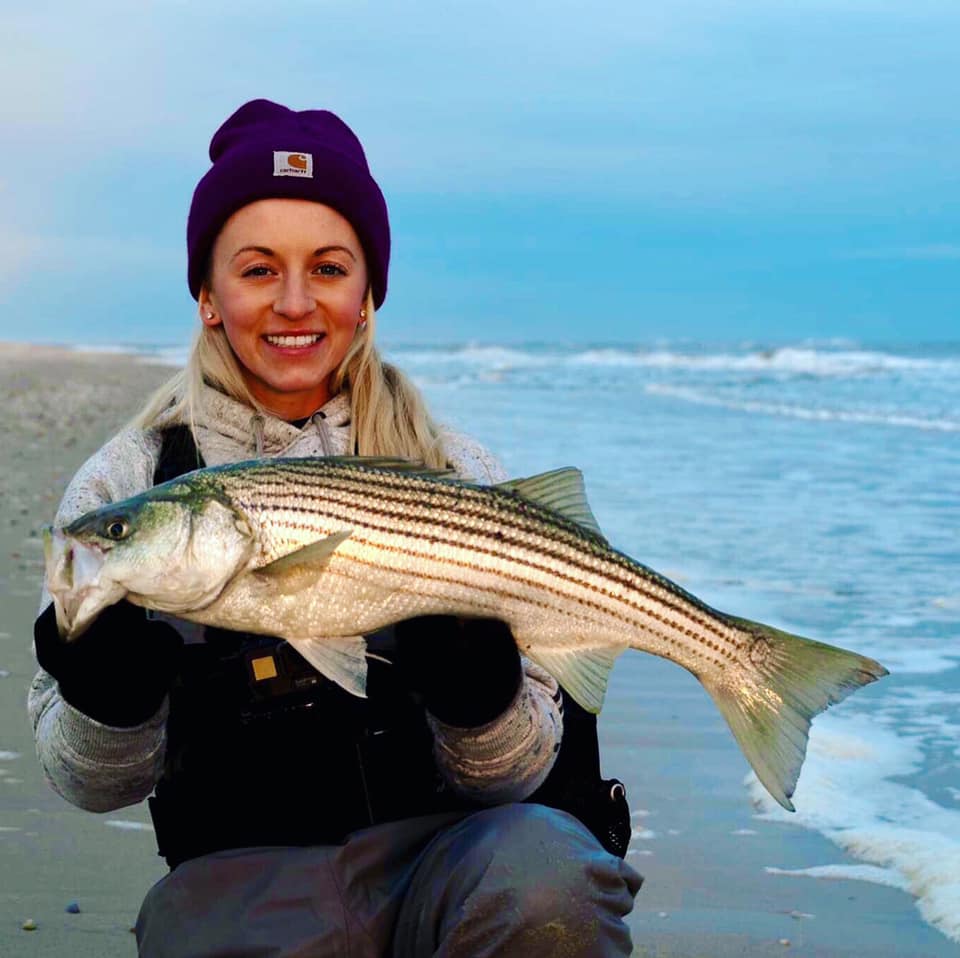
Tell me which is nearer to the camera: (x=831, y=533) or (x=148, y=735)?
(x=148, y=735)

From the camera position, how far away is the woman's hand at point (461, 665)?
3.08 metres

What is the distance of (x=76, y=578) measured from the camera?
111 inches

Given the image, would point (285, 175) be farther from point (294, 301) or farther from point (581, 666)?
point (581, 666)

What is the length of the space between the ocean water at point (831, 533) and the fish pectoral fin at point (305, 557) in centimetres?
164

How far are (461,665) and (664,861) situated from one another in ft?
6.36

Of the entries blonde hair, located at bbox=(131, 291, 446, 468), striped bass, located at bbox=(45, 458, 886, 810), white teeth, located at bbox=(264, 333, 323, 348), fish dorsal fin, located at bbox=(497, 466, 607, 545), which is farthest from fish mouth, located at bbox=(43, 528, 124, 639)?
white teeth, located at bbox=(264, 333, 323, 348)

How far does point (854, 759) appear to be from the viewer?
563cm

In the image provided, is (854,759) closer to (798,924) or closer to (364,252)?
(798,924)

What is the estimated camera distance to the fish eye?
2818mm

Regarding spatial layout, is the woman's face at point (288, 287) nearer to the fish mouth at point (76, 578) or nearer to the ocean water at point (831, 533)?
the ocean water at point (831, 533)

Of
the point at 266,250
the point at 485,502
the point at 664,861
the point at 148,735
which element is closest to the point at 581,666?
the point at 485,502

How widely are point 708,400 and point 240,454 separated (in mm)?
23030

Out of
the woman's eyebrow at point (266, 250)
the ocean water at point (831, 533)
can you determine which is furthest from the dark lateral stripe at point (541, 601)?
the ocean water at point (831, 533)

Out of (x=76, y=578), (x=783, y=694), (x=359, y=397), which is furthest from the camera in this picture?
(x=359, y=397)
